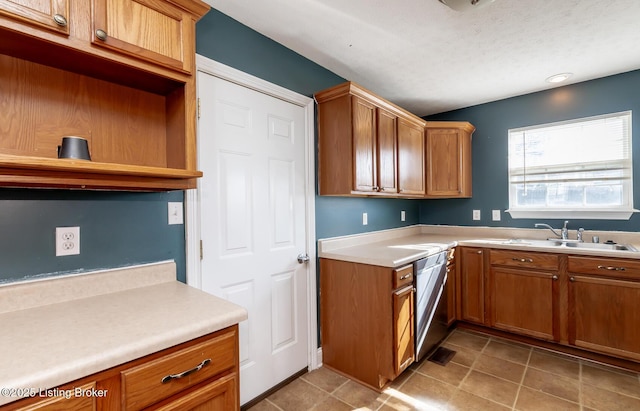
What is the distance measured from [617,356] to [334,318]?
7.10ft

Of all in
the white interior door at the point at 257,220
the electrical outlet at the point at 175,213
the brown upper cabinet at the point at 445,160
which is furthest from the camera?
the brown upper cabinet at the point at 445,160

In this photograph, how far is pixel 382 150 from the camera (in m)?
2.48

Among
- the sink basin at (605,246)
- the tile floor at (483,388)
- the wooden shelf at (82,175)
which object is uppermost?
the wooden shelf at (82,175)

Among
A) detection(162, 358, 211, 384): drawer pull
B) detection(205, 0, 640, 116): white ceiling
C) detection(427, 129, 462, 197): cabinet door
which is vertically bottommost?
detection(162, 358, 211, 384): drawer pull

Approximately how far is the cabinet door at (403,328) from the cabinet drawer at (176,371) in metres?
1.22

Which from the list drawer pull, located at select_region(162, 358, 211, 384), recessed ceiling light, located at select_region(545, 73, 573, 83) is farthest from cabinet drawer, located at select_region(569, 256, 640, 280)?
drawer pull, located at select_region(162, 358, 211, 384)

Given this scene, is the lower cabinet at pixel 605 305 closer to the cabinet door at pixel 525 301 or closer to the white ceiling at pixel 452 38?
the cabinet door at pixel 525 301

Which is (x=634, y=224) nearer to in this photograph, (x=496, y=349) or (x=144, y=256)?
(x=496, y=349)

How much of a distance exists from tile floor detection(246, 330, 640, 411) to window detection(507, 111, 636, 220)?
141cm

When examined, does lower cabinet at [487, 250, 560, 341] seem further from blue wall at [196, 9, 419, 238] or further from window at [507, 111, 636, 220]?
blue wall at [196, 9, 419, 238]

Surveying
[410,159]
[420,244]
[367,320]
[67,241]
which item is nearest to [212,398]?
[67,241]

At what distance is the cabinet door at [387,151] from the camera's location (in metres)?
2.45

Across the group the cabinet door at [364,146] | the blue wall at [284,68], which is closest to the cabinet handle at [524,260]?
the blue wall at [284,68]

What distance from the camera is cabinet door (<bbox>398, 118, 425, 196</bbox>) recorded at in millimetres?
2750
